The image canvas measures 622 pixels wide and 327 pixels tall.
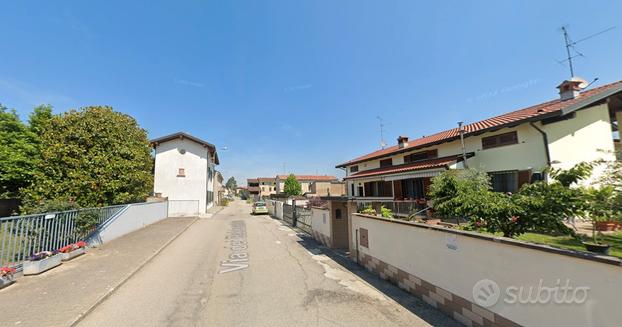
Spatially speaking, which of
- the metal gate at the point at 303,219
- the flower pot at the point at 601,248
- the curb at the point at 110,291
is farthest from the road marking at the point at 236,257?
the flower pot at the point at 601,248

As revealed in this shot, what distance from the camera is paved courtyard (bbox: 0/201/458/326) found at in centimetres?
443

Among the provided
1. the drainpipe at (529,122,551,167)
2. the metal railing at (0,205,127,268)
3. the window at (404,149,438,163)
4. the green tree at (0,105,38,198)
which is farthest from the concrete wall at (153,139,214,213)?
the drainpipe at (529,122,551,167)

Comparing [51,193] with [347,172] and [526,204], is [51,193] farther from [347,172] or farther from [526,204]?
[347,172]

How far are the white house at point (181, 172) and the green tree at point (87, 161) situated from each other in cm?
1154

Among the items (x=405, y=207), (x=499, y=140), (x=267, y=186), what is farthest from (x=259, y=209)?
(x=267, y=186)

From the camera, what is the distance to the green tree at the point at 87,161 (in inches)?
503

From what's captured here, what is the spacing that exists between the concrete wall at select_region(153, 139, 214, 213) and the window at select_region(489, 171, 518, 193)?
2604 centimetres

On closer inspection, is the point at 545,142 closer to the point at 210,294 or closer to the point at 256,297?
the point at 256,297

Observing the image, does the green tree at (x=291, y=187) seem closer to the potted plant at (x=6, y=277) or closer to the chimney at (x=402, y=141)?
the chimney at (x=402, y=141)

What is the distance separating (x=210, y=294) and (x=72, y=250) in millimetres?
6317

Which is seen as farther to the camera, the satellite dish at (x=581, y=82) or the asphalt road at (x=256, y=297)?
the satellite dish at (x=581, y=82)

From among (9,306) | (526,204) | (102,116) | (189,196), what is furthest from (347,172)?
(9,306)

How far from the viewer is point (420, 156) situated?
761 inches

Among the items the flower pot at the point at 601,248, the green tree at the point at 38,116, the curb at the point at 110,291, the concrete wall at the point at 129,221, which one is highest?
the green tree at the point at 38,116
